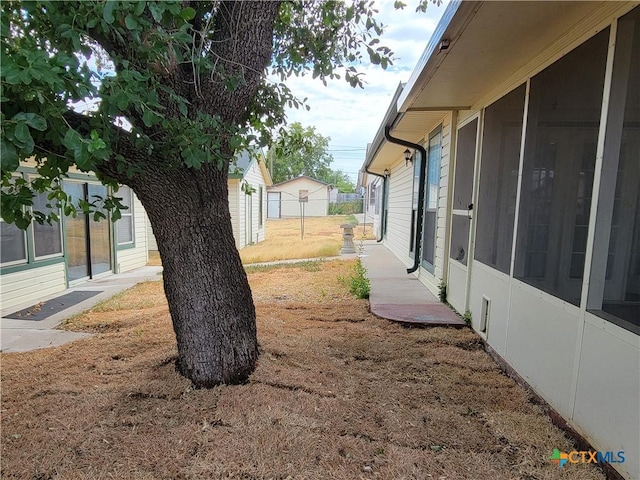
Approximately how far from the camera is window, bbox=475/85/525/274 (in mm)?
2770

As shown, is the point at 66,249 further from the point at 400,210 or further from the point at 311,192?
the point at 311,192

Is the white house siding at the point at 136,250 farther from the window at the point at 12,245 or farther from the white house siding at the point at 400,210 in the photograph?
the white house siding at the point at 400,210

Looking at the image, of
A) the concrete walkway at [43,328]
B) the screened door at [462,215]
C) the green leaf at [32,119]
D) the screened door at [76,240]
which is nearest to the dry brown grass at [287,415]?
the concrete walkway at [43,328]

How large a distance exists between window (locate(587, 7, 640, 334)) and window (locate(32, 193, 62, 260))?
6.30 meters

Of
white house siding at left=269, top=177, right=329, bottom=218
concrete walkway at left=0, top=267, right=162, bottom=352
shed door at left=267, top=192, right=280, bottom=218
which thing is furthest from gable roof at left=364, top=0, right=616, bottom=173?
white house siding at left=269, top=177, right=329, bottom=218

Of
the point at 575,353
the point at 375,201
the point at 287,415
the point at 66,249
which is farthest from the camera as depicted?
the point at 375,201

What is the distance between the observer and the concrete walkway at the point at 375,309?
3.55 m

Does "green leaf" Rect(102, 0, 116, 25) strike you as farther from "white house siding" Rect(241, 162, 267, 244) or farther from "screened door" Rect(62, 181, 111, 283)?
"white house siding" Rect(241, 162, 267, 244)

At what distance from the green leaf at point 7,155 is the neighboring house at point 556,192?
2.14m

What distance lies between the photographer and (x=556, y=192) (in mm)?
2221

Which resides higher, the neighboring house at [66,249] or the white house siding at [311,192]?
the white house siding at [311,192]

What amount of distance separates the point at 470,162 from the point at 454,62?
4.62 feet

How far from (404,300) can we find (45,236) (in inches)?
219

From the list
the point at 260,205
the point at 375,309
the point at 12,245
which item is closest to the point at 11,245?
the point at 12,245
